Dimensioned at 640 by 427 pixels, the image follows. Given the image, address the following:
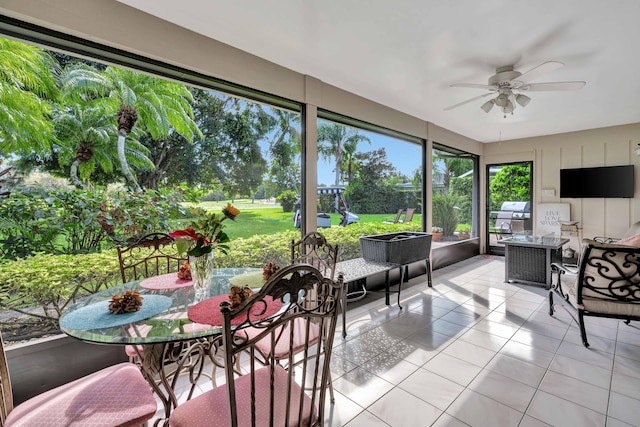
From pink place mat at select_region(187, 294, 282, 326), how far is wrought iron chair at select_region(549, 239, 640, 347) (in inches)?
107

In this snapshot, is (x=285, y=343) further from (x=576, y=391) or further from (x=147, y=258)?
(x=576, y=391)

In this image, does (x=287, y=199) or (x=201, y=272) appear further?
(x=287, y=199)

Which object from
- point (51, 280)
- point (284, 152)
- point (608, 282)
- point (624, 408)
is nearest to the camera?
point (624, 408)

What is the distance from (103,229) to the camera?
7.38 ft

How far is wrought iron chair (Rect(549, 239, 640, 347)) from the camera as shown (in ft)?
8.15

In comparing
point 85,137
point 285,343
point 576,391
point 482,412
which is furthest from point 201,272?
point 576,391

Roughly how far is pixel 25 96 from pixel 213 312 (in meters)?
1.84

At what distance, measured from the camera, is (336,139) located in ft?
13.7

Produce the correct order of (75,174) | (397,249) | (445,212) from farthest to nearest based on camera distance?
1. (445,212)
2. (397,249)
3. (75,174)

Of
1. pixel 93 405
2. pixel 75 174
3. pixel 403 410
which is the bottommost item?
pixel 403 410

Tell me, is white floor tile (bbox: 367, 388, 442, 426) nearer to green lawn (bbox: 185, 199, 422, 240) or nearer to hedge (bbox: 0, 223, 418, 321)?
green lawn (bbox: 185, 199, 422, 240)

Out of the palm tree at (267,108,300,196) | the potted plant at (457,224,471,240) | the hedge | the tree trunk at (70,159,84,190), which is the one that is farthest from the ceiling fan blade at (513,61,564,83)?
the potted plant at (457,224,471,240)

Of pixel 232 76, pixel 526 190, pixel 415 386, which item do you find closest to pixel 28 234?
pixel 232 76

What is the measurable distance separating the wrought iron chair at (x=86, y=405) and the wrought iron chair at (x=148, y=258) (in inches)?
35.3
